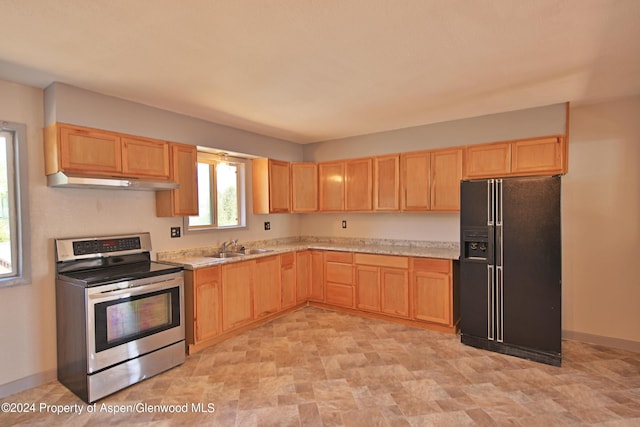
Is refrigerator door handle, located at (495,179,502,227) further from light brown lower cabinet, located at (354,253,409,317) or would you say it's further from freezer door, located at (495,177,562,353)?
light brown lower cabinet, located at (354,253,409,317)

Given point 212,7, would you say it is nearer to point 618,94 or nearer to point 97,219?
point 97,219

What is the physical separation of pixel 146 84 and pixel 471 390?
12.0ft

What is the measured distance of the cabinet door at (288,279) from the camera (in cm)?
441

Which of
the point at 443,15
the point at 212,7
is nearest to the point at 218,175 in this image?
the point at 212,7

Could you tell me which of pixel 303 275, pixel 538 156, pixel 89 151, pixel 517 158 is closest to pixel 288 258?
pixel 303 275

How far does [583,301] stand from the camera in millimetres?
3615

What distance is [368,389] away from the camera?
8.71 feet

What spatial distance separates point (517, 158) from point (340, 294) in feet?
8.84

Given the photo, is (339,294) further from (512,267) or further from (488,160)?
(488,160)

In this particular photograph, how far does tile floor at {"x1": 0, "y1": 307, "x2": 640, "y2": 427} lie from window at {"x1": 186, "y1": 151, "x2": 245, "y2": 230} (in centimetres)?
154

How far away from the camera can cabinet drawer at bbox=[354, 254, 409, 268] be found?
4043 mm

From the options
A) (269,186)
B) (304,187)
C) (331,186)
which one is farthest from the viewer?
(304,187)

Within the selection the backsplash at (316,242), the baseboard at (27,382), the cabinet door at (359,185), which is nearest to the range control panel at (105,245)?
the backsplash at (316,242)

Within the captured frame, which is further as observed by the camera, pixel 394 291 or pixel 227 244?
pixel 227 244
